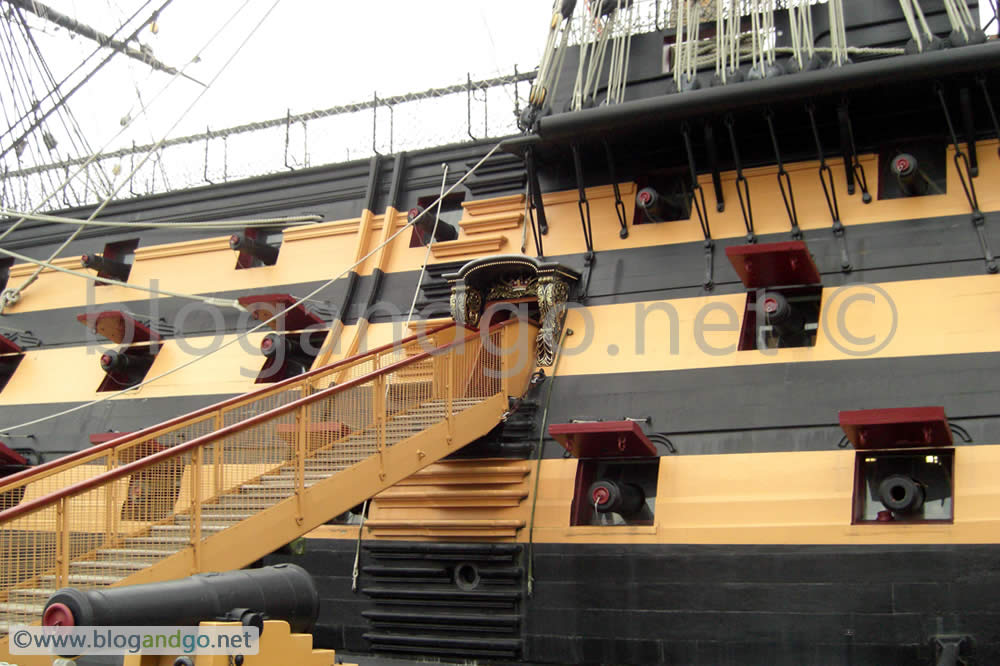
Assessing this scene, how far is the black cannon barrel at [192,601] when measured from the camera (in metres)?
6.54

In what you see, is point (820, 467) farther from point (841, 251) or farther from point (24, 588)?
point (24, 588)

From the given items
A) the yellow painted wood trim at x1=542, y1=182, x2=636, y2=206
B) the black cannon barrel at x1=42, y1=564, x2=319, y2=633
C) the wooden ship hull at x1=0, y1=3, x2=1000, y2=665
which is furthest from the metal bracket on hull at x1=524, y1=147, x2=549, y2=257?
the black cannon barrel at x1=42, y1=564, x2=319, y2=633

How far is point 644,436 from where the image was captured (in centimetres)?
1146

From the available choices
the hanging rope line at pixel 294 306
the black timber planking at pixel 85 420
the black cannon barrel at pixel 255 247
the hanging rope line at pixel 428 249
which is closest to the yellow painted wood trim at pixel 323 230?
the black cannon barrel at pixel 255 247

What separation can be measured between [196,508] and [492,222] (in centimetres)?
759

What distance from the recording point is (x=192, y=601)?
7176 mm

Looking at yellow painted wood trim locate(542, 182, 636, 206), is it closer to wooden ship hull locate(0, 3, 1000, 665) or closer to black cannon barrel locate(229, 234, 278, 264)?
wooden ship hull locate(0, 3, 1000, 665)

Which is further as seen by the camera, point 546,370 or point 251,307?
point 251,307

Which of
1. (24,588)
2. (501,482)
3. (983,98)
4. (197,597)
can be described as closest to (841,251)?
(983,98)

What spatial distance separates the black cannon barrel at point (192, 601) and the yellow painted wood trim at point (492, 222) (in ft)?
25.1

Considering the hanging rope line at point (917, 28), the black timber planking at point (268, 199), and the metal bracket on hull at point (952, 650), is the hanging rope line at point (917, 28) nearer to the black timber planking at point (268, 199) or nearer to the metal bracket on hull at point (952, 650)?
the black timber planking at point (268, 199)

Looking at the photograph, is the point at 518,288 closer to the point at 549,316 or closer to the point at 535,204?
the point at 549,316

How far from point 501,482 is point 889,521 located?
437cm

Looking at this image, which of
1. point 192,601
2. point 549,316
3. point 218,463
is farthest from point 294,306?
point 192,601
